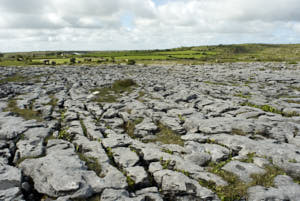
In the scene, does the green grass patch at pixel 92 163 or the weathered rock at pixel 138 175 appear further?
the green grass patch at pixel 92 163

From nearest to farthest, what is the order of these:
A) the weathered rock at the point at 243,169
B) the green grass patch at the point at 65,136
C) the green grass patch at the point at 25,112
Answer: the weathered rock at the point at 243,169, the green grass patch at the point at 65,136, the green grass patch at the point at 25,112

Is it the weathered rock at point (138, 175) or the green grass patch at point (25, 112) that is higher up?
the green grass patch at point (25, 112)

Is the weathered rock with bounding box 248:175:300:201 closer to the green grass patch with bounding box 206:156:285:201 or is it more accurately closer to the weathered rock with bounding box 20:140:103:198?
the green grass patch with bounding box 206:156:285:201

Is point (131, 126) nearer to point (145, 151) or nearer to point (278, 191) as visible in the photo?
point (145, 151)

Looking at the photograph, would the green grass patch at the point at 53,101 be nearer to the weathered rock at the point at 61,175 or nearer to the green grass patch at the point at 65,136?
the green grass patch at the point at 65,136

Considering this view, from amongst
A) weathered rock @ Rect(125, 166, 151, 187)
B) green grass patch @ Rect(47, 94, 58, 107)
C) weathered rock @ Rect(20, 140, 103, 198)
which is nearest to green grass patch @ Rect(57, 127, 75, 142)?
weathered rock @ Rect(20, 140, 103, 198)

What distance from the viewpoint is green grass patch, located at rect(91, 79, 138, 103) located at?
87.9ft

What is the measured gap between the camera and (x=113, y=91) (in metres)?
31.8

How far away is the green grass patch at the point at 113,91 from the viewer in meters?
26.8

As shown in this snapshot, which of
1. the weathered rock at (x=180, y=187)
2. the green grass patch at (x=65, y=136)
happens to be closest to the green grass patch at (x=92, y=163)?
the green grass patch at (x=65, y=136)

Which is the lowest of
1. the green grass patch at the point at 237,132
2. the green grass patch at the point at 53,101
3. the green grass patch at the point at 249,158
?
the green grass patch at the point at 249,158


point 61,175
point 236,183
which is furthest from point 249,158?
point 61,175

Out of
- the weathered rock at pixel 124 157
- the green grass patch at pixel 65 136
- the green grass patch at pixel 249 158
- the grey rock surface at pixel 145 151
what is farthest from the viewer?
the green grass patch at pixel 65 136

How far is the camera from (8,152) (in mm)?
12102
